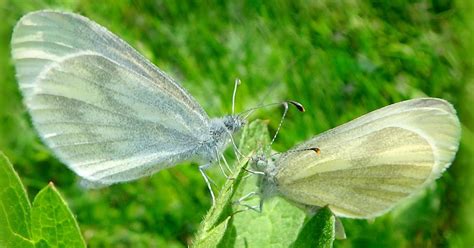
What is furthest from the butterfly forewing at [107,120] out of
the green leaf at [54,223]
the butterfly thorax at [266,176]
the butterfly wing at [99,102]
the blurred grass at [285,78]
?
the green leaf at [54,223]

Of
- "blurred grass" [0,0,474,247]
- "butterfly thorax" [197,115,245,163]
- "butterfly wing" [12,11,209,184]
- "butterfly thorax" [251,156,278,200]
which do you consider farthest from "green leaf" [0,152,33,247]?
"blurred grass" [0,0,474,247]

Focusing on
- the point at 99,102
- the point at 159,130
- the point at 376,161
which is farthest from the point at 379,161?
the point at 99,102

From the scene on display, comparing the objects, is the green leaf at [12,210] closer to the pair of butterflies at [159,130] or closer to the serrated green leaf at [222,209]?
the serrated green leaf at [222,209]

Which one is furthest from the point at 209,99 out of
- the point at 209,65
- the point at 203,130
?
the point at 203,130

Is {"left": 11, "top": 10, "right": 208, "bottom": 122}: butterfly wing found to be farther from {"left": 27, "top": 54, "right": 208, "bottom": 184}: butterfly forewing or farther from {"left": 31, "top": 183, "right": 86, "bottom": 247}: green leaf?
{"left": 31, "top": 183, "right": 86, "bottom": 247}: green leaf

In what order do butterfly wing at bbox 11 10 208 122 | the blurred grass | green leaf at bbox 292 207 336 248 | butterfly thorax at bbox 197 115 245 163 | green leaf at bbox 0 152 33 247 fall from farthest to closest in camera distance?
the blurred grass → butterfly thorax at bbox 197 115 245 163 → butterfly wing at bbox 11 10 208 122 → green leaf at bbox 292 207 336 248 → green leaf at bbox 0 152 33 247

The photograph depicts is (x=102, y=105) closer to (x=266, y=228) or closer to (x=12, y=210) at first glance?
(x=266, y=228)
